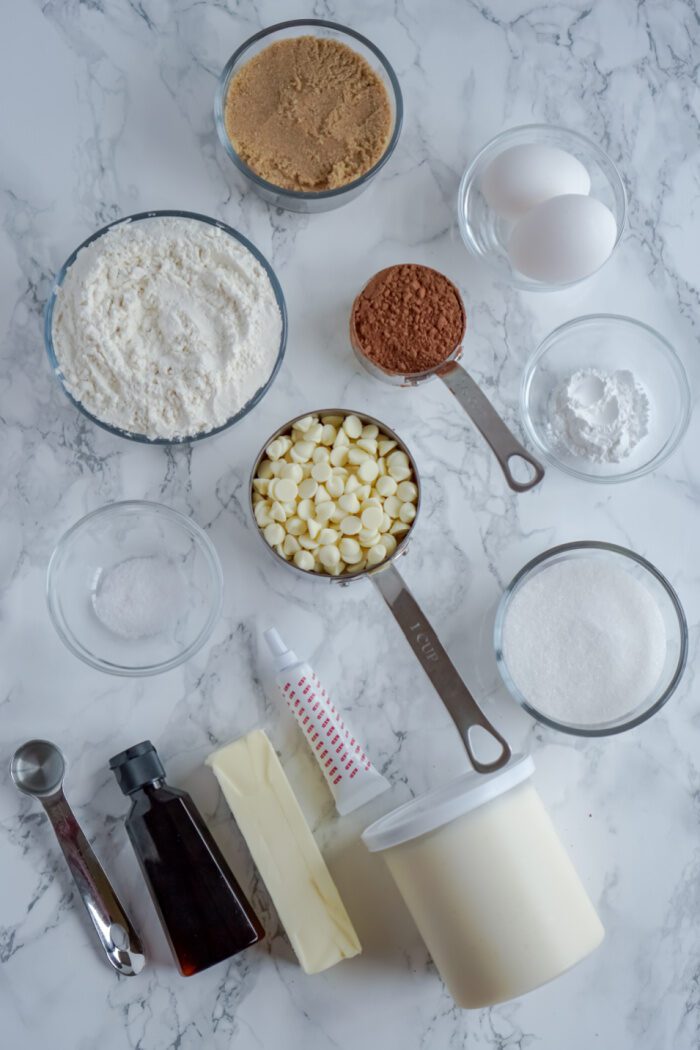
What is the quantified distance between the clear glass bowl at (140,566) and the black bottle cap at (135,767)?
4.3 inches

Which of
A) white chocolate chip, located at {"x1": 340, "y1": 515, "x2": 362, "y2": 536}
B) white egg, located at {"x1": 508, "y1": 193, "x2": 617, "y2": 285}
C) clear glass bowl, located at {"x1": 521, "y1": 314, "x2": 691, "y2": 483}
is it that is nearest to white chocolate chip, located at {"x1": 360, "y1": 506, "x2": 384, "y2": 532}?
white chocolate chip, located at {"x1": 340, "y1": 515, "x2": 362, "y2": 536}

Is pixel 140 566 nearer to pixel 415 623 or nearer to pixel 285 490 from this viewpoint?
pixel 285 490

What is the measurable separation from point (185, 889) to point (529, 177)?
977mm

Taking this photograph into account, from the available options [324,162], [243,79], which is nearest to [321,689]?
[324,162]

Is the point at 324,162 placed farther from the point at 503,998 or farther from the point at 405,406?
the point at 503,998

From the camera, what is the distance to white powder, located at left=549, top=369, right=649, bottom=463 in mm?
1239

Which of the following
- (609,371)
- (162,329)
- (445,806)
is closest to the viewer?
(445,806)

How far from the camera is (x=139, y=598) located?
1.23 m

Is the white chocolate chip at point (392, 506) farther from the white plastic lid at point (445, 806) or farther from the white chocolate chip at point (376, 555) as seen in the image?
the white plastic lid at point (445, 806)

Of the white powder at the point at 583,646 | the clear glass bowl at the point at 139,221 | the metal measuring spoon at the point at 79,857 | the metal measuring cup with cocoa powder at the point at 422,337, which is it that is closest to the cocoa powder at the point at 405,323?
the metal measuring cup with cocoa powder at the point at 422,337

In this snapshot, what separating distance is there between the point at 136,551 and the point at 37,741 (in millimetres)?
268

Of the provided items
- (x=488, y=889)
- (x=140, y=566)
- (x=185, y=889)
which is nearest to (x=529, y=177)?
(x=140, y=566)

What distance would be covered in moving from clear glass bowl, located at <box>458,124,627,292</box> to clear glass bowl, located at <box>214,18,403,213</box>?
131mm

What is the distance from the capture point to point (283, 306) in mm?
1214
